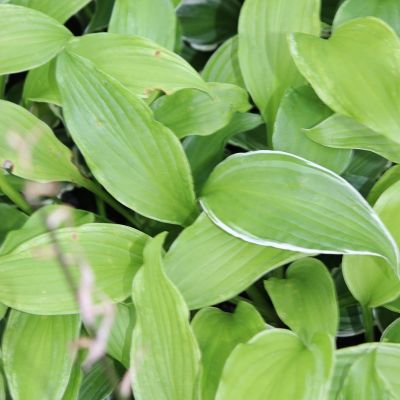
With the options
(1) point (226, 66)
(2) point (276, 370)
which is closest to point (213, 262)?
(2) point (276, 370)

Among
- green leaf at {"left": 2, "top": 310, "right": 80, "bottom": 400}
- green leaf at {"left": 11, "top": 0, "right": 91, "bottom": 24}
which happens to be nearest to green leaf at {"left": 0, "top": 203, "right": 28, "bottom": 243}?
green leaf at {"left": 2, "top": 310, "right": 80, "bottom": 400}

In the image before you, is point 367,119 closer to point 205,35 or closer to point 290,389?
point 290,389

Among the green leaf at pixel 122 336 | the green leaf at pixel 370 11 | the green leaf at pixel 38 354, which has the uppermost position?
the green leaf at pixel 370 11

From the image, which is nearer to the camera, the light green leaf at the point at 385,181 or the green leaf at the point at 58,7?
the light green leaf at the point at 385,181

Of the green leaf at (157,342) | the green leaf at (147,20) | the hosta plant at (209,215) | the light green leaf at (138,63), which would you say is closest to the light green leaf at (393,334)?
the hosta plant at (209,215)

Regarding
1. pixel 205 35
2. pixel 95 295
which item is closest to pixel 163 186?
pixel 95 295

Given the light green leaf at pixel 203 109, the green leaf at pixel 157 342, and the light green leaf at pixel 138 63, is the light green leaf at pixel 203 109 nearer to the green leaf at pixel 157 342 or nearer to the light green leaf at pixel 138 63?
the light green leaf at pixel 138 63
